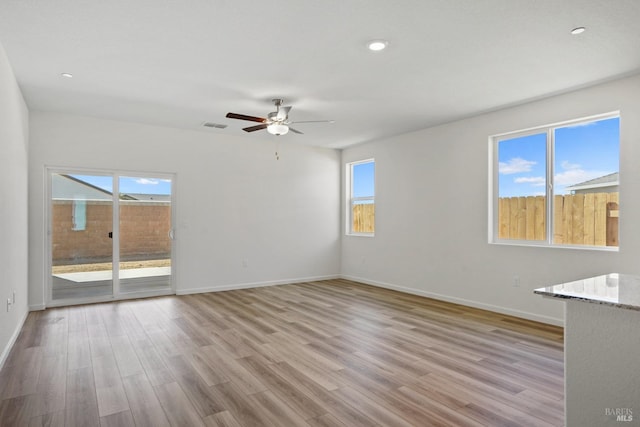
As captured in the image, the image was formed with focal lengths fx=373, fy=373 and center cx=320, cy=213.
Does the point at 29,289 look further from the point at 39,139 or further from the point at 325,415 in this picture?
the point at 325,415

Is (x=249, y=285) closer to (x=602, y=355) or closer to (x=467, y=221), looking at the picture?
(x=467, y=221)

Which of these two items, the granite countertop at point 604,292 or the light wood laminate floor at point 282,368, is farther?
the light wood laminate floor at point 282,368

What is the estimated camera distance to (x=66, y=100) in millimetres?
4617

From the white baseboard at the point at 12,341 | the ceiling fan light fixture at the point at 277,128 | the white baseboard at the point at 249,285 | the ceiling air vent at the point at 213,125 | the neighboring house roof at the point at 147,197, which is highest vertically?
the ceiling air vent at the point at 213,125

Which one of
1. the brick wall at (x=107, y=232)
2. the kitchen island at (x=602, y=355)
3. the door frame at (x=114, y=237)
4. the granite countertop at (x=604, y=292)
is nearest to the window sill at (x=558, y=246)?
the granite countertop at (x=604, y=292)

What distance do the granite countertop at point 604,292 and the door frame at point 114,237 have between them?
217 inches

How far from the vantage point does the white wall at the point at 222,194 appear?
5156mm

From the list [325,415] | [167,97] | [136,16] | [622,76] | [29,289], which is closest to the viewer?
[325,415]

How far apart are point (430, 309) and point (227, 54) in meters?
3.94

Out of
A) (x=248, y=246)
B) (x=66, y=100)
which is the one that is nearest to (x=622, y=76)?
(x=248, y=246)

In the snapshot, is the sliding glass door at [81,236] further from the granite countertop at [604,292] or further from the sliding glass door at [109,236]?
the granite countertop at [604,292]

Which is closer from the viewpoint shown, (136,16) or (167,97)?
(136,16)

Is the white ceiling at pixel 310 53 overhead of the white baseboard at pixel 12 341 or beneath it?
overhead

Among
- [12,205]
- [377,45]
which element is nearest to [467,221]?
[377,45]
